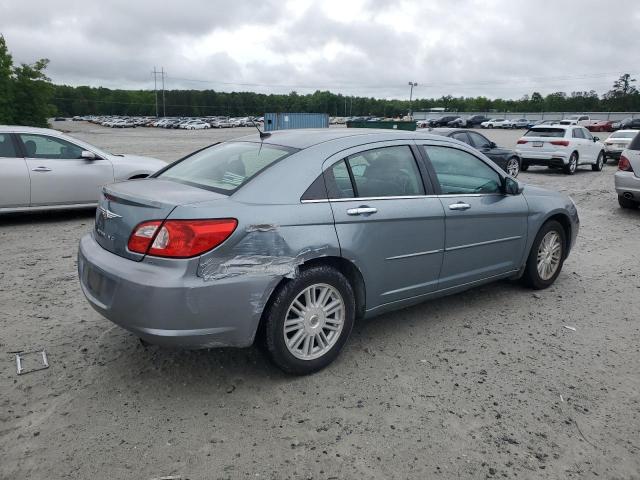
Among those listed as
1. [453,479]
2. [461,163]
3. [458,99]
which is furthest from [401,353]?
[458,99]

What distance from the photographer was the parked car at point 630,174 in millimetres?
9141

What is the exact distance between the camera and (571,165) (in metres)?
16.7

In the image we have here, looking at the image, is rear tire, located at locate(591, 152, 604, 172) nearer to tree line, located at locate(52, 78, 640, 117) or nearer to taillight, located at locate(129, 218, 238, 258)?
taillight, located at locate(129, 218, 238, 258)

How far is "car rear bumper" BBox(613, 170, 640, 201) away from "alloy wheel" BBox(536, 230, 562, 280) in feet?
16.4

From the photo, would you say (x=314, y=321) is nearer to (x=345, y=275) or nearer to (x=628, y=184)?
(x=345, y=275)

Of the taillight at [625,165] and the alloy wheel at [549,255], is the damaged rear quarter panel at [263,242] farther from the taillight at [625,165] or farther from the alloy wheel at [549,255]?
the taillight at [625,165]

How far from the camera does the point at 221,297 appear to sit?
3.02m

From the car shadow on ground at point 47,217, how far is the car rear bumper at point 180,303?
603 cm

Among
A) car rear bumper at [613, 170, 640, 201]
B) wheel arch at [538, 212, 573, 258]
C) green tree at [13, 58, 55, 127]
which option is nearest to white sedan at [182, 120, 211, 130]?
green tree at [13, 58, 55, 127]

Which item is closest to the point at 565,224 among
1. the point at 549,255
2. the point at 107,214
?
the point at 549,255

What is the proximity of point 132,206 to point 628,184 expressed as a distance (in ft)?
29.6

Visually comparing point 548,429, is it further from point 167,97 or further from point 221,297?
point 167,97

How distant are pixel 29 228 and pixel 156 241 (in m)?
5.90

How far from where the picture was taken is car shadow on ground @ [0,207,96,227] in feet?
27.4
